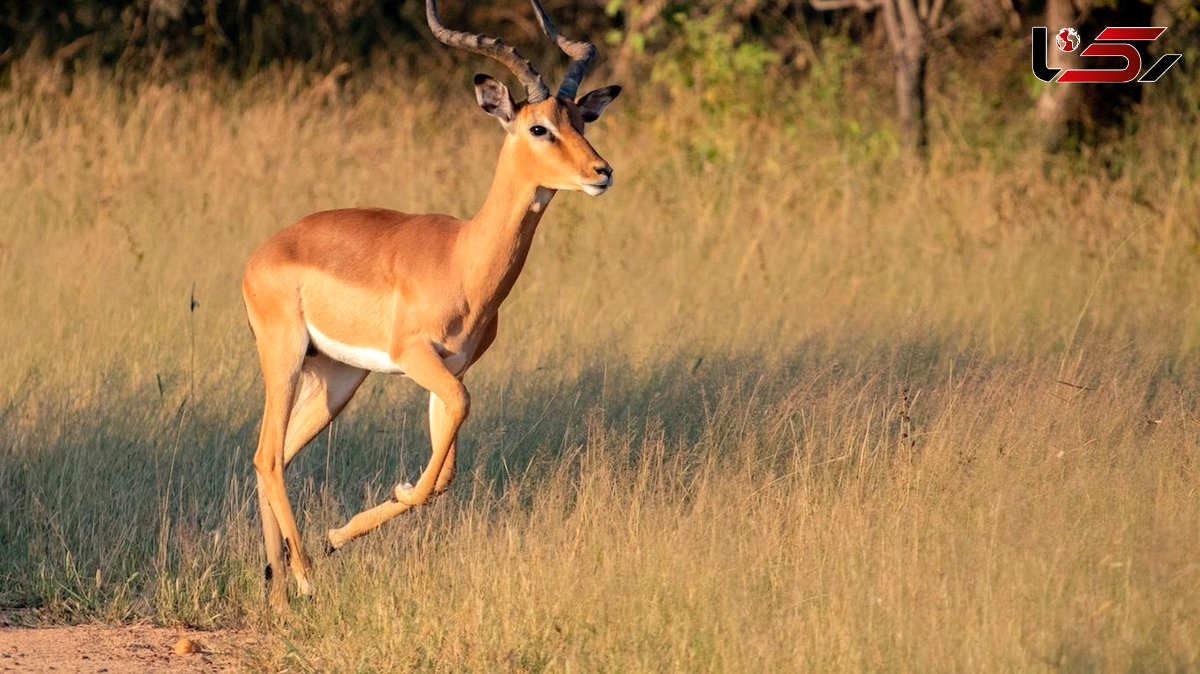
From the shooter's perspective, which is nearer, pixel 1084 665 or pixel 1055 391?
pixel 1084 665

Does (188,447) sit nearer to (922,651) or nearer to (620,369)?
(620,369)

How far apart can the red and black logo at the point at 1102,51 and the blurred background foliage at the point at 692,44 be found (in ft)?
0.45

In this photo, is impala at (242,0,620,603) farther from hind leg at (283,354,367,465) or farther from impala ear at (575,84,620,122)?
impala ear at (575,84,620,122)

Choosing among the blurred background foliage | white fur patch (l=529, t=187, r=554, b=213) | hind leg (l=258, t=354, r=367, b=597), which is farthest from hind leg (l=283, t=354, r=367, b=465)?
the blurred background foliage

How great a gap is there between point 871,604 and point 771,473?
130 centimetres

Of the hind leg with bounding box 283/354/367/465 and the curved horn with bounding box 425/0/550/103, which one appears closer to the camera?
the curved horn with bounding box 425/0/550/103

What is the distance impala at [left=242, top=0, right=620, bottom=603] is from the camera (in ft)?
17.2

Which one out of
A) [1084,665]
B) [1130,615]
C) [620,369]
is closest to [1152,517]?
[1130,615]

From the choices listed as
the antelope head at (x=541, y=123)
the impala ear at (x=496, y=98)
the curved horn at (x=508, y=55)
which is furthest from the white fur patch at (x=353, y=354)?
the curved horn at (x=508, y=55)

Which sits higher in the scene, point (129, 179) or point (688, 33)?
point (688, 33)

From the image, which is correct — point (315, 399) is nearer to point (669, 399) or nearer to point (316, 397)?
point (316, 397)

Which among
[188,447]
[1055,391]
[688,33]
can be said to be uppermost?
[688,33]

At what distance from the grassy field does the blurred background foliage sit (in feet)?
1.03

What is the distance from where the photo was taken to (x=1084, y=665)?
13.5 feet
